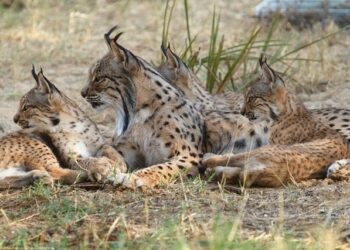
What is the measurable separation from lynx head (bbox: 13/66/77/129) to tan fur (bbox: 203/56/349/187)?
3.75 feet

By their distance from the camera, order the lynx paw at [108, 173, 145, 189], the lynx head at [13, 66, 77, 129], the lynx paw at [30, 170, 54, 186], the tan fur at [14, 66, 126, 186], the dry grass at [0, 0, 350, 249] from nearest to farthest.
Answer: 1. the dry grass at [0, 0, 350, 249]
2. the lynx paw at [108, 173, 145, 189]
3. the lynx paw at [30, 170, 54, 186]
4. the tan fur at [14, 66, 126, 186]
5. the lynx head at [13, 66, 77, 129]

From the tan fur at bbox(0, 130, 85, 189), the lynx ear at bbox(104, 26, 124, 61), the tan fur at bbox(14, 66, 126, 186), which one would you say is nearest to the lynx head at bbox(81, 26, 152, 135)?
the lynx ear at bbox(104, 26, 124, 61)

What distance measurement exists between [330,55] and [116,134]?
3.90 m

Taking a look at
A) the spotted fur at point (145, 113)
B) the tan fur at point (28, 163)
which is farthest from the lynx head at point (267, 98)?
the tan fur at point (28, 163)

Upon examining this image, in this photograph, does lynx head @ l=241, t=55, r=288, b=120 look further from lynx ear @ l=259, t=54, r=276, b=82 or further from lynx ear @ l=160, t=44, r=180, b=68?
lynx ear @ l=160, t=44, r=180, b=68

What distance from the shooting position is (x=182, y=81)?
8898mm

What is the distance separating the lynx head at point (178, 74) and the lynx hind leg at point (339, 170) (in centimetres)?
178

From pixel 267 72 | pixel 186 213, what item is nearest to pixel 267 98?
pixel 267 72

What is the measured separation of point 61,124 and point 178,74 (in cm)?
121

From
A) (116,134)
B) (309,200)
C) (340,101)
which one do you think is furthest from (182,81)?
(309,200)

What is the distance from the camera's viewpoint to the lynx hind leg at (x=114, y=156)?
739 cm

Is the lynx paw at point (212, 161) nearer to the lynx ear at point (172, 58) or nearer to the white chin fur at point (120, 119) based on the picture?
the white chin fur at point (120, 119)

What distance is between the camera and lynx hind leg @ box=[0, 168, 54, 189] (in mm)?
7106

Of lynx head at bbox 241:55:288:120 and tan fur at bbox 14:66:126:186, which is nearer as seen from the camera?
tan fur at bbox 14:66:126:186
